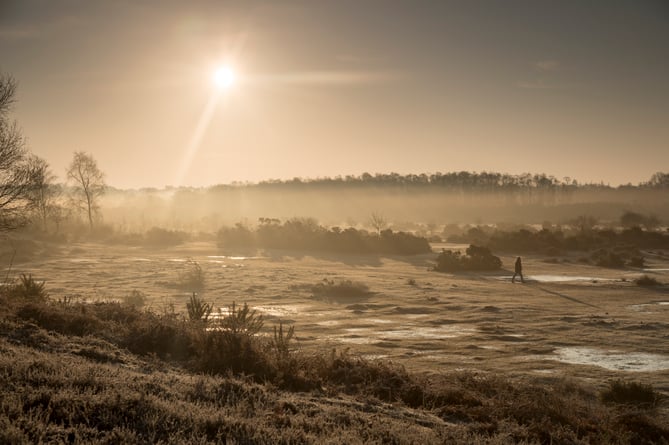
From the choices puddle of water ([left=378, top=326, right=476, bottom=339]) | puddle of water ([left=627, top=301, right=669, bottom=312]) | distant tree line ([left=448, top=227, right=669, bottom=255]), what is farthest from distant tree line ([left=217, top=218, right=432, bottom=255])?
puddle of water ([left=378, top=326, right=476, bottom=339])

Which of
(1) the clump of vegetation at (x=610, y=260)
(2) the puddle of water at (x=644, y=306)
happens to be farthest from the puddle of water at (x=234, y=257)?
(2) the puddle of water at (x=644, y=306)

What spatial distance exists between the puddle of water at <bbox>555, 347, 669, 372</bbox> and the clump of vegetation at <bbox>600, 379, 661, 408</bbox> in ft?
7.67

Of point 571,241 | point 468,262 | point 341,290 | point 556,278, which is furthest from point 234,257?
point 571,241

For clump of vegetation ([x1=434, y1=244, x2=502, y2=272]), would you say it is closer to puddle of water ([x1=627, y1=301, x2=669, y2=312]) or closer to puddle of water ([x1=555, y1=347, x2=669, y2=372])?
puddle of water ([x1=627, y1=301, x2=669, y2=312])

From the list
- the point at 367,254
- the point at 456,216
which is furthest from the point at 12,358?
the point at 456,216

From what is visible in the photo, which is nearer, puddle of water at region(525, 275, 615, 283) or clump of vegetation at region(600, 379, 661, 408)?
clump of vegetation at region(600, 379, 661, 408)

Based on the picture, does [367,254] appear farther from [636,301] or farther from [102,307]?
[102,307]

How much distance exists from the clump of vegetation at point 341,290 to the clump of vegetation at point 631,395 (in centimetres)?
1483

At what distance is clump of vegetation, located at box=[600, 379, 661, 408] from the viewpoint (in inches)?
398

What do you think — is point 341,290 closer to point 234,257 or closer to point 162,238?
point 234,257

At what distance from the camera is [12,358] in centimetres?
834

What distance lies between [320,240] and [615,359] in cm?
3868

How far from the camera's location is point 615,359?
1370 centimetres

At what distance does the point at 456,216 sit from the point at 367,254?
277ft
